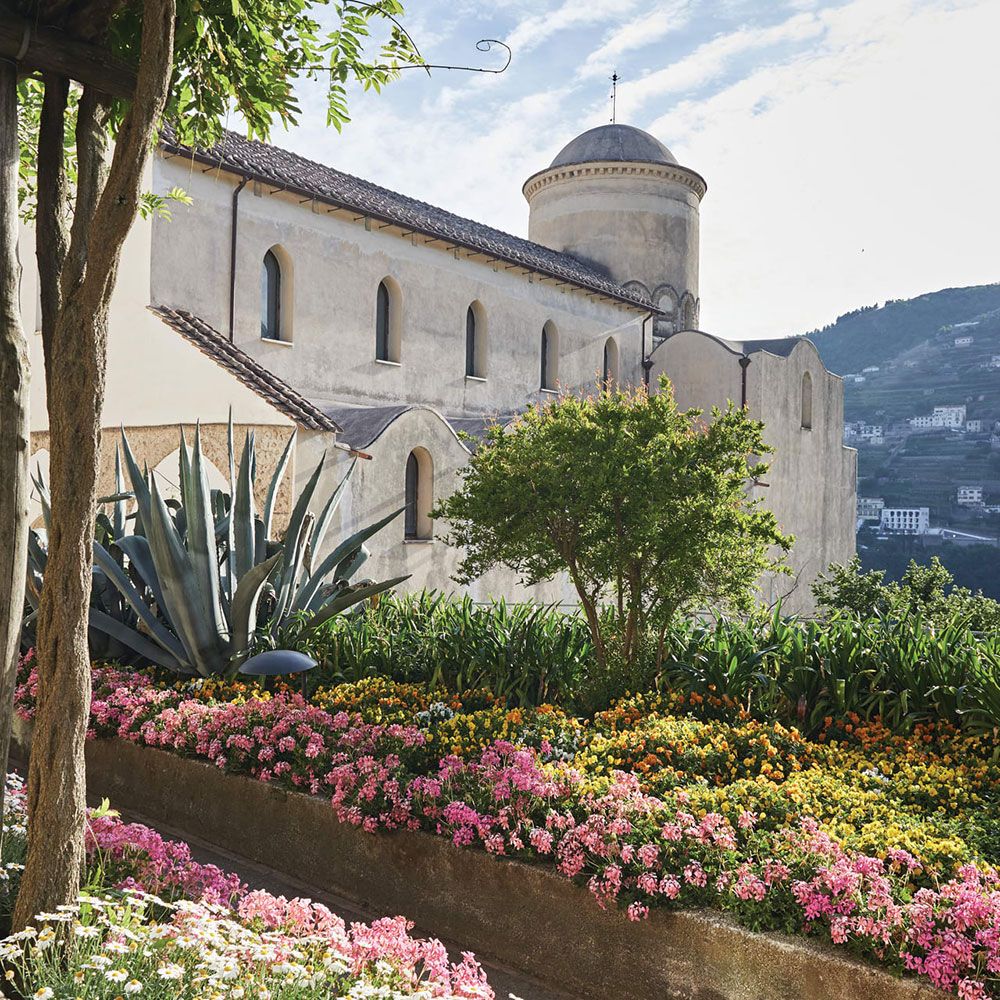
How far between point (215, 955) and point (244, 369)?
40.0 feet

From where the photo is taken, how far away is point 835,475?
2906cm

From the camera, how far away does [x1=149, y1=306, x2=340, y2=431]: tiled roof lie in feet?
44.2

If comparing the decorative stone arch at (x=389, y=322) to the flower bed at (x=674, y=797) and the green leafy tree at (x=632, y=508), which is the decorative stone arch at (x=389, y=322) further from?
the flower bed at (x=674, y=797)

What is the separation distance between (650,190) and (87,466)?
27.9m

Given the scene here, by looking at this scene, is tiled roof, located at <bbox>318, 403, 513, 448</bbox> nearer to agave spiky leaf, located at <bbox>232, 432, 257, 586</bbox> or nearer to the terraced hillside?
agave spiky leaf, located at <bbox>232, 432, 257, 586</bbox>

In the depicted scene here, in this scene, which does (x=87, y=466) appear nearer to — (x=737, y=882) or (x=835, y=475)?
(x=737, y=882)

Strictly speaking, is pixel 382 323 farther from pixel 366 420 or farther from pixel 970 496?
pixel 970 496

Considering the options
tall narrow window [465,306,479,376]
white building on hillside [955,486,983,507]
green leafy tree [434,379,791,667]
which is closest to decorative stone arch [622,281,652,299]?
tall narrow window [465,306,479,376]

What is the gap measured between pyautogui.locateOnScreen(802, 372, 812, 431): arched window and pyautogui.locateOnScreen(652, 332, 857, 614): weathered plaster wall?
14 cm

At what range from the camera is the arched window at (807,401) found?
27.0m

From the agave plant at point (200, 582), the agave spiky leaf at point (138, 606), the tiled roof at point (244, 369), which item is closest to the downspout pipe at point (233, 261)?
the tiled roof at point (244, 369)

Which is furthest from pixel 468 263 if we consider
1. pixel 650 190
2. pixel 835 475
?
pixel 835 475

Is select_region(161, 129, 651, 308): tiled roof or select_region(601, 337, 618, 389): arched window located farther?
select_region(601, 337, 618, 389): arched window

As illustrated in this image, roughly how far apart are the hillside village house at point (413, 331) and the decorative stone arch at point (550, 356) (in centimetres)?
5
